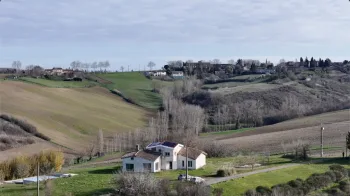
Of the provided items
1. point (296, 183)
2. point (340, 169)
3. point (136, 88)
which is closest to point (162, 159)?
point (296, 183)

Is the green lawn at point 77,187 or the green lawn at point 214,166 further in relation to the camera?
the green lawn at point 214,166

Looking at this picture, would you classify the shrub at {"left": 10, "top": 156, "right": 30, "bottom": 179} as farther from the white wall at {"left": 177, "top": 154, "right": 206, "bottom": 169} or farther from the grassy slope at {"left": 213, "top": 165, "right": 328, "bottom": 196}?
the grassy slope at {"left": 213, "top": 165, "right": 328, "bottom": 196}

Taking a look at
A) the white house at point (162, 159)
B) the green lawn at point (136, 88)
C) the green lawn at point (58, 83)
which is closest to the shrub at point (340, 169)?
the white house at point (162, 159)

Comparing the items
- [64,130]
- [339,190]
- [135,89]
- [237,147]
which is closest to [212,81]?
[135,89]

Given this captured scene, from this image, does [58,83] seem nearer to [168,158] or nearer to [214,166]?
[214,166]

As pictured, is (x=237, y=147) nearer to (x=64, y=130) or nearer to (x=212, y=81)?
(x=64, y=130)

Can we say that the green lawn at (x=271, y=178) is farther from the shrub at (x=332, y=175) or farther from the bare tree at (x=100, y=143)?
the bare tree at (x=100, y=143)

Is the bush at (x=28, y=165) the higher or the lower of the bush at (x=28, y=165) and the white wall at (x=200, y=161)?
the lower
